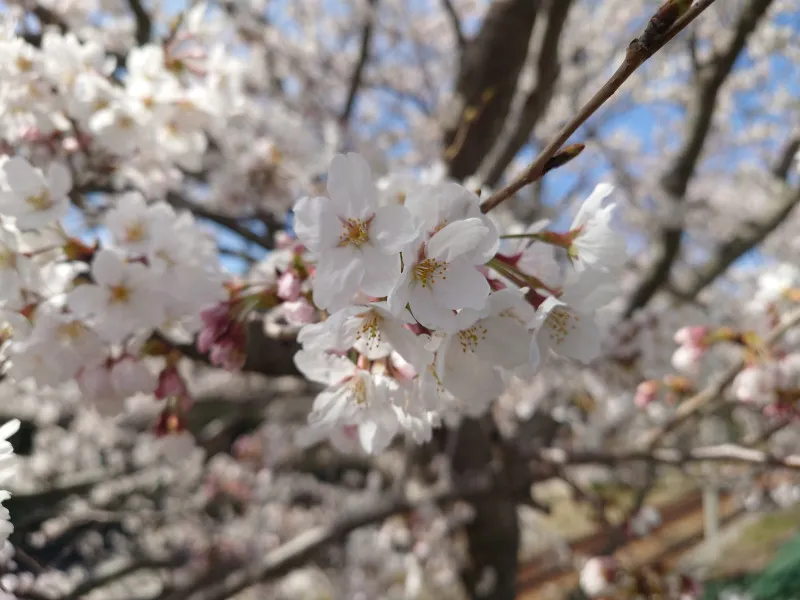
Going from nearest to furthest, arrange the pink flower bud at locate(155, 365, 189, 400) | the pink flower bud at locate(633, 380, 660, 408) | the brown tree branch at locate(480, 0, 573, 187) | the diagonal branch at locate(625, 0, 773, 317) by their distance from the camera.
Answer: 1. the pink flower bud at locate(155, 365, 189, 400)
2. the pink flower bud at locate(633, 380, 660, 408)
3. the brown tree branch at locate(480, 0, 573, 187)
4. the diagonal branch at locate(625, 0, 773, 317)

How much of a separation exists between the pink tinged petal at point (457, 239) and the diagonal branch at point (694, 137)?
2.08m

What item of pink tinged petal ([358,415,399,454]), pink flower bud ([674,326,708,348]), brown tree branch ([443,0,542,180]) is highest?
brown tree branch ([443,0,542,180])

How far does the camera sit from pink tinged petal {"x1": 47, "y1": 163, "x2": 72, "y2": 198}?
858 mm

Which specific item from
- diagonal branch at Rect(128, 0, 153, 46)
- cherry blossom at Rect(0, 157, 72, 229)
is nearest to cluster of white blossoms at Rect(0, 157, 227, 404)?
cherry blossom at Rect(0, 157, 72, 229)

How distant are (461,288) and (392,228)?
98mm

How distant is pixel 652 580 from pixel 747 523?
140 inches

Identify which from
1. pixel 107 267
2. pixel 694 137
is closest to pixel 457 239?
pixel 107 267

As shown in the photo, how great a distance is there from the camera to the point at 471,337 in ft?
2.12

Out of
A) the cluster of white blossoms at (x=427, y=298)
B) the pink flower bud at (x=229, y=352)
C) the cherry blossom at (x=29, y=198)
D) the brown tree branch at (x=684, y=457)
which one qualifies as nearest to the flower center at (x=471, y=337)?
the cluster of white blossoms at (x=427, y=298)

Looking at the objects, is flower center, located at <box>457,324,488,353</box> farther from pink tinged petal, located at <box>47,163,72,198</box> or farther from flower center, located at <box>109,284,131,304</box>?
pink tinged petal, located at <box>47,163,72,198</box>

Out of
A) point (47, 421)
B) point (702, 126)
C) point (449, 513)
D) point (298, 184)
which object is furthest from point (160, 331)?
point (47, 421)

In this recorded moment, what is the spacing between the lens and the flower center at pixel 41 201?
832 mm

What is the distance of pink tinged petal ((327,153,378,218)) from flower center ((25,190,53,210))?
0.54 metres

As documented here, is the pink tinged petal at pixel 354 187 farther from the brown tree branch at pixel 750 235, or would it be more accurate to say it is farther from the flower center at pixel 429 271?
the brown tree branch at pixel 750 235
